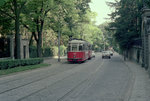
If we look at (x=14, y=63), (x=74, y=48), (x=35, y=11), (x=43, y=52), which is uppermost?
(x=35, y=11)

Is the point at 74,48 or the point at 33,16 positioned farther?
the point at 74,48

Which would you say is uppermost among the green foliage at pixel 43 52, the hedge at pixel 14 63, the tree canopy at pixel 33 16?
the tree canopy at pixel 33 16

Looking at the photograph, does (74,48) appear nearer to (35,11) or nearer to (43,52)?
(35,11)

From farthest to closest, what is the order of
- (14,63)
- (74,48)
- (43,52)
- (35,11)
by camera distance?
(43,52)
(74,48)
(35,11)
(14,63)

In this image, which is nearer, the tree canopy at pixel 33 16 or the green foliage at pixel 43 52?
the tree canopy at pixel 33 16

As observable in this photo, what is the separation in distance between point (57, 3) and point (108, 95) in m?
21.2

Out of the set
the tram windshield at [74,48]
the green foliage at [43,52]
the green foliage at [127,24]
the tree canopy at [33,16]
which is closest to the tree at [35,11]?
the tree canopy at [33,16]

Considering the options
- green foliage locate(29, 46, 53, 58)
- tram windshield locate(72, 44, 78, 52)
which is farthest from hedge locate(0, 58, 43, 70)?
green foliage locate(29, 46, 53, 58)

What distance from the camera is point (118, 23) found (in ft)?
122

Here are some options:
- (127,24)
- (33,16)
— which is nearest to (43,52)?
(33,16)

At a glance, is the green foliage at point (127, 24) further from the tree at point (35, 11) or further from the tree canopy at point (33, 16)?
the tree at point (35, 11)

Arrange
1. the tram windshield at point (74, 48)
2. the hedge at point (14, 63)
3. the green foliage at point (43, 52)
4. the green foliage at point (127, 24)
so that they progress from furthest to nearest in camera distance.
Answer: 1. the green foliage at point (43, 52)
2. the green foliage at point (127, 24)
3. the tram windshield at point (74, 48)
4. the hedge at point (14, 63)

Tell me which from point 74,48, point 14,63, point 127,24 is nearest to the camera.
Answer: point 14,63

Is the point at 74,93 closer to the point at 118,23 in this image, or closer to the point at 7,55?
the point at 7,55
